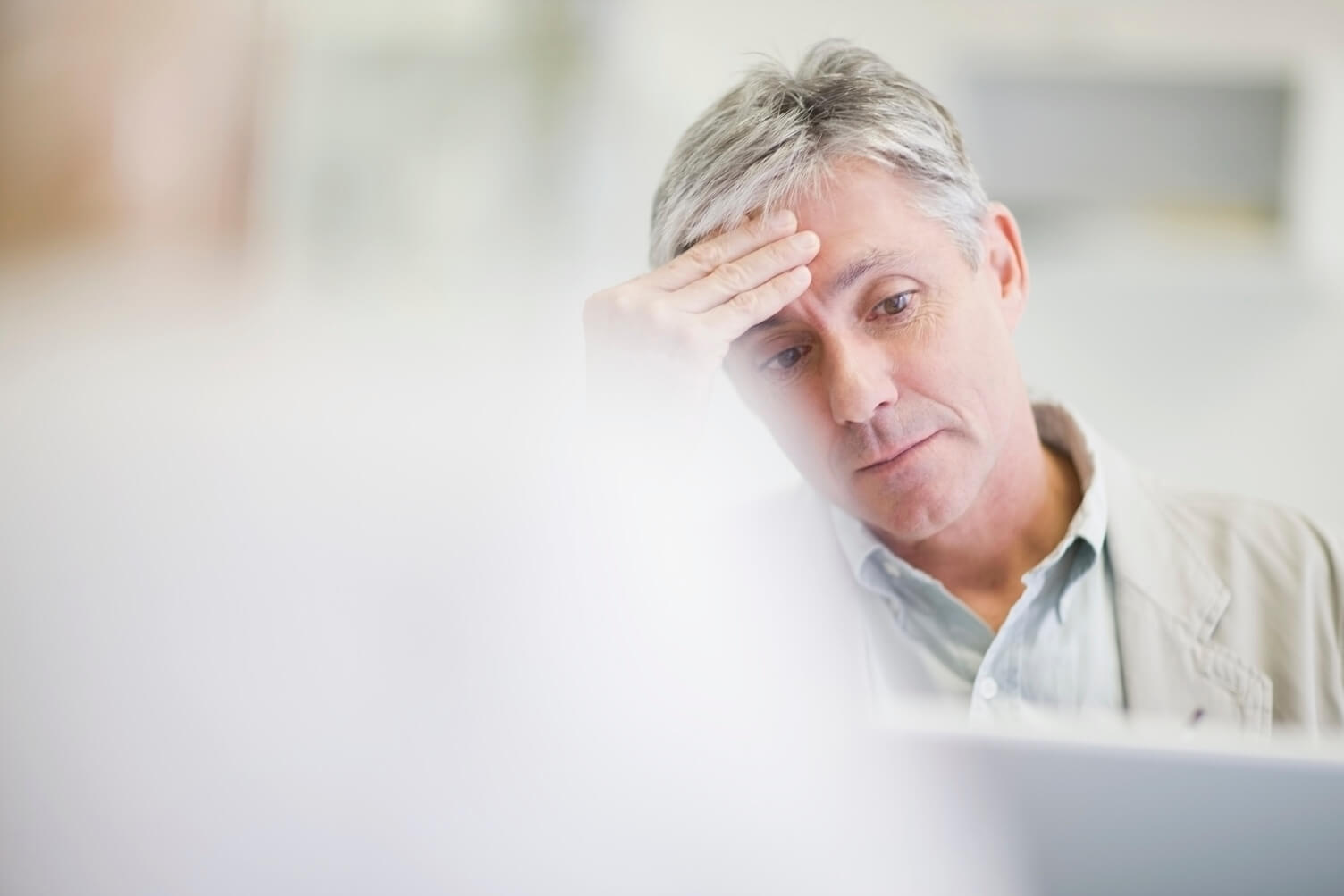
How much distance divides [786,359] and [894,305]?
9cm

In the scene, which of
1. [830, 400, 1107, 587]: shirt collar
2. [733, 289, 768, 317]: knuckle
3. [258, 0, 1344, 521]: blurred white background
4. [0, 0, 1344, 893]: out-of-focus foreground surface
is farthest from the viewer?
[258, 0, 1344, 521]: blurred white background

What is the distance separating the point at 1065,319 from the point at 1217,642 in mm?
1143

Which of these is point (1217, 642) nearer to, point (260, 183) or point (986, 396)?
point (986, 396)

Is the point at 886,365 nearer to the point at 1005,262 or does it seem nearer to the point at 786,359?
the point at 786,359

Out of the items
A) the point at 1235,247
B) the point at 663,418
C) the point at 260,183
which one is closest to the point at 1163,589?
the point at 663,418

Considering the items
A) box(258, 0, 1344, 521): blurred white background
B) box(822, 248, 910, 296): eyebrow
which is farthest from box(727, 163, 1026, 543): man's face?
box(258, 0, 1344, 521): blurred white background

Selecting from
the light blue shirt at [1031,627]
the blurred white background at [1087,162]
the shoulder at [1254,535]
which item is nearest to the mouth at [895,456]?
the light blue shirt at [1031,627]

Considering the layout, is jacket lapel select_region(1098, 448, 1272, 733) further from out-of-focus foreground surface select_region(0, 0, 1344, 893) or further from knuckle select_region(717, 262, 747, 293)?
knuckle select_region(717, 262, 747, 293)

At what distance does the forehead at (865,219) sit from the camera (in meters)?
0.78

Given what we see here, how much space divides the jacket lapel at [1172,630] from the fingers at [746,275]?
345mm

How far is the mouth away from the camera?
0.82 m

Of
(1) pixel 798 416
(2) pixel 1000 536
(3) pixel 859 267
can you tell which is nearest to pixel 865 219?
(3) pixel 859 267

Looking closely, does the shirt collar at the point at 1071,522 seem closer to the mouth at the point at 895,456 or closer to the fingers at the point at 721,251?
the mouth at the point at 895,456

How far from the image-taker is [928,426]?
830mm
